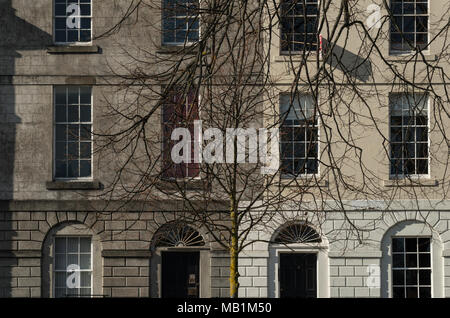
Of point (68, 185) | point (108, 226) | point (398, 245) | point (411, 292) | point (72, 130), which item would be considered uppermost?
point (72, 130)

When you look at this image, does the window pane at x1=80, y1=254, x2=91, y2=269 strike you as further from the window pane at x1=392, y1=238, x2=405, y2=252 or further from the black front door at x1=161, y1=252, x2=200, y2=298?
the window pane at x1=392, y1=238, x2=405, y2=252

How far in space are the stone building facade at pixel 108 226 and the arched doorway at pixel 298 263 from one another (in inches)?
1.8

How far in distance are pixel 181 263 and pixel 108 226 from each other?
2.49 metres

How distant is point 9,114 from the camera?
A: 1141 inches

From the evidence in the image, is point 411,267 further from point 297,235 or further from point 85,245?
point 85,245

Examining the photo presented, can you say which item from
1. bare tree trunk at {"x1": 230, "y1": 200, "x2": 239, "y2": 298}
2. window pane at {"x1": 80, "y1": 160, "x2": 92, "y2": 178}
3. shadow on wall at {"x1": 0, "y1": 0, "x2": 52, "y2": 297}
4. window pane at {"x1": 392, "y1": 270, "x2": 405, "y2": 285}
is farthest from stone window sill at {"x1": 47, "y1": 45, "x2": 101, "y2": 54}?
window pane at {"x1": 392, "y1": 270, "x2": 405, "y2": 285}

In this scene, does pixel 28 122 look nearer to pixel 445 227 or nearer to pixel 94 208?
pixel 94 208

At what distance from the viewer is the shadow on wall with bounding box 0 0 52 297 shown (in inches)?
1125

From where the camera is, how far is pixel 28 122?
1139 inches

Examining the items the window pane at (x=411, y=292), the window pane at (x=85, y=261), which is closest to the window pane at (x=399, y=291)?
the window pane at (x=411, y=292)

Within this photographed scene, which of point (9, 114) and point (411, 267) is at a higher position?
point (9, 114)

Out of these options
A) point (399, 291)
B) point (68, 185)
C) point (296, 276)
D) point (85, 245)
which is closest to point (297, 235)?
point (296, 276)

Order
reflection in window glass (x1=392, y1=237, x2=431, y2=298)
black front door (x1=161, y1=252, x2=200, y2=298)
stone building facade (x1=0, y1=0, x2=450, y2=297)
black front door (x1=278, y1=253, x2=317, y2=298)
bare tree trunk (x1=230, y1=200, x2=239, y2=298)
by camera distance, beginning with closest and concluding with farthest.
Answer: bare tree trunk (x1=230, y1=200, x2=239, y2=298)
stone building facade (x1=0, y1=0, x2=450, y2=297)
reflection in window glass (x1=392, y1=237, x2=431, y2=298)
black front door (x1=278, y1=253, x2=317, y2=298)
black front door (x1=161, y1=252, x2=200, y2=298)

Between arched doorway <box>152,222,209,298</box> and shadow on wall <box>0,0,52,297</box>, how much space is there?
4.40 metres
